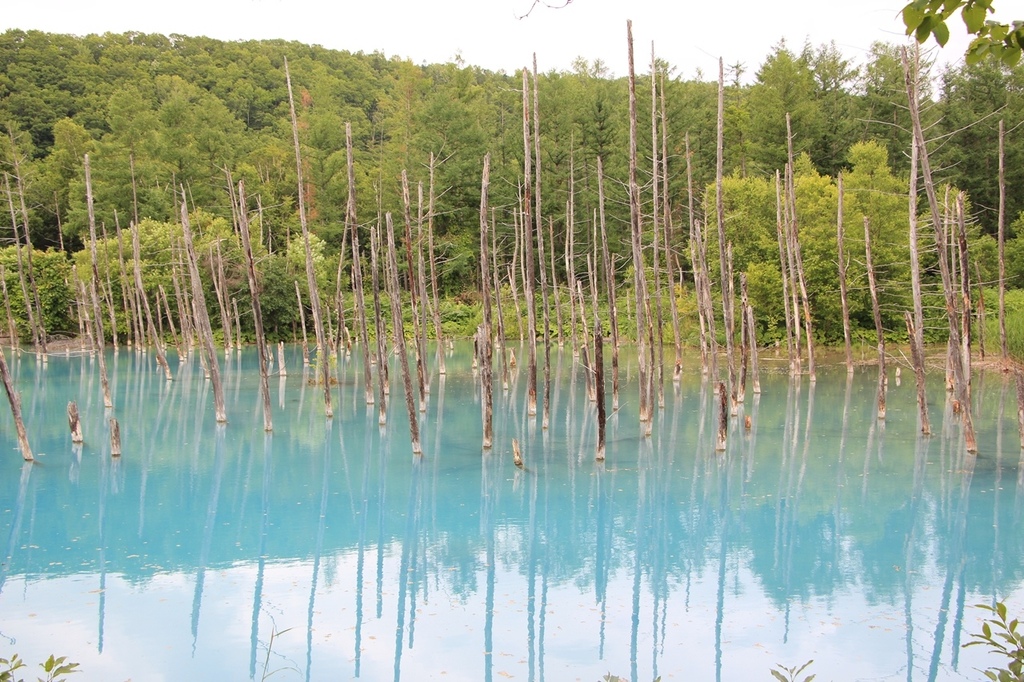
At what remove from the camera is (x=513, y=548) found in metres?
10.4

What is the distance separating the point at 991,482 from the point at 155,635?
10.8 metres

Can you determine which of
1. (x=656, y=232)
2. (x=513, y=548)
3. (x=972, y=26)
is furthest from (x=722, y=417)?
(x=972, y=26)

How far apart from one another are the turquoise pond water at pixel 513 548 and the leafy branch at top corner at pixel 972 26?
535 centimetres

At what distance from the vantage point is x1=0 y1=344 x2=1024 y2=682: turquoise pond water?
7.52m

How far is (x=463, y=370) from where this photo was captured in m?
28.3

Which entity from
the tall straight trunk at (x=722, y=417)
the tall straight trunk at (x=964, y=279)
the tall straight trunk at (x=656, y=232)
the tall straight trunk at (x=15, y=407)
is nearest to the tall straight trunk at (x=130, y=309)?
the tall straight trunk at (x=15, y=407)

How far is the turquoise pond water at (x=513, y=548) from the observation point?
296 inches

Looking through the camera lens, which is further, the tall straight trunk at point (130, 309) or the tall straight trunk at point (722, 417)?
the tall straight trunk at point (130, 309)

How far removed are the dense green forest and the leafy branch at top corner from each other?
25.3m

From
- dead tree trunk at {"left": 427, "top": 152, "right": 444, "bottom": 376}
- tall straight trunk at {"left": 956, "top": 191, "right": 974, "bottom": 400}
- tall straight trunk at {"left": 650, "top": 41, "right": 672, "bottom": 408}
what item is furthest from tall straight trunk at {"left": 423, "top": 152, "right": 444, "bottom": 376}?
tall straight trunk at {"left": 956, "top": 191, "right": 974, "bottom": 400}

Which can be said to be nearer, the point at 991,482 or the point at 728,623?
the point at 728,623

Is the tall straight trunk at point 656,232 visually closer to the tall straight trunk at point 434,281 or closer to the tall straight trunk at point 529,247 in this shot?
the tall straight trunk at point 529,247

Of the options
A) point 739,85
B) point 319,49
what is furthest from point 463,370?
point 319,49

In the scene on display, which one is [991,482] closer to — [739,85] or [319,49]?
[739,85]
